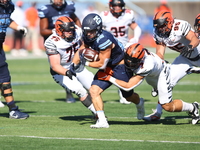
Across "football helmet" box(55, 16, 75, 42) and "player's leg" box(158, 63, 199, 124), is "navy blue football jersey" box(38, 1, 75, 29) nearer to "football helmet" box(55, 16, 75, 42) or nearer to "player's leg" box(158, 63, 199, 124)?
"football helmet" box(55, 16, 75, 42)

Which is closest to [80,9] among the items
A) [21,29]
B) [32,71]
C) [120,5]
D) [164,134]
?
[32,71]

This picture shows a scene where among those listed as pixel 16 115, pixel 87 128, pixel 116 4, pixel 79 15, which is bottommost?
pixel 79 15

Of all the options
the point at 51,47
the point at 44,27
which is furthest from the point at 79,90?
the point at 44,27

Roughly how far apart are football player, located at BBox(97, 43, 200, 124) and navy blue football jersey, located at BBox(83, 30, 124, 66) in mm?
235

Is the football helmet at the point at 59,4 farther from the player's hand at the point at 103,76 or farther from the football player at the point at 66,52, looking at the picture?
the player's hand at the point at 103,76

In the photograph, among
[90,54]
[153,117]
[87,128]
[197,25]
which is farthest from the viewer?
[197,25]

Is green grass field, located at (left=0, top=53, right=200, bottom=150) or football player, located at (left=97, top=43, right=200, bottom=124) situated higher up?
football player, located at (left=97, top=43, right=200, bottom=124)

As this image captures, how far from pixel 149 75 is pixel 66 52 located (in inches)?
59.2

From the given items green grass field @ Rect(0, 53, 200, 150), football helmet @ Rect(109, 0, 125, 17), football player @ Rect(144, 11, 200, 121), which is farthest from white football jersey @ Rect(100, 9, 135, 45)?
football player @ Rect(144, 11, 200, 121)

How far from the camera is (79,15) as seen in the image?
27359mm

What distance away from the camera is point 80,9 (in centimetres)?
2783

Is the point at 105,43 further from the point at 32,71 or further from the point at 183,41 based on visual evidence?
the point at 32,71

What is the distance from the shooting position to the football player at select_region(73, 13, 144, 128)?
21.2 feet

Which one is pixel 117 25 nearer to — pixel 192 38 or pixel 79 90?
pixel 192 38
